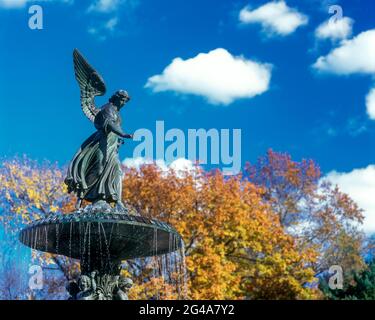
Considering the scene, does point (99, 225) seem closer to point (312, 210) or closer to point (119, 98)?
point (119, 98)

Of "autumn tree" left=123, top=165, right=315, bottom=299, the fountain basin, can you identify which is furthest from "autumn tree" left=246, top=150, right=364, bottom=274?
the fountain basin

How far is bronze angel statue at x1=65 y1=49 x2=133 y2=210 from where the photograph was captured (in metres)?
13.0

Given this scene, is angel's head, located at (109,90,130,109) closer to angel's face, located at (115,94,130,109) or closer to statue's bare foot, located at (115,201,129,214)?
angel's face, located at (115,94,130,109)

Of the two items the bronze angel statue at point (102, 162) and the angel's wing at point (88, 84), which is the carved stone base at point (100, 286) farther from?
the angel's wing at point (88, 84)

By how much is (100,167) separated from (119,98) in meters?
1.64

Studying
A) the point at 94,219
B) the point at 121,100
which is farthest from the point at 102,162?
the point at 94,219

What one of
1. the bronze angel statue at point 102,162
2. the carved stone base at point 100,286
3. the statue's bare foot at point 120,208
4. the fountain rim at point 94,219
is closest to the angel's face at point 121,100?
the bronze angel statue at point 102,162

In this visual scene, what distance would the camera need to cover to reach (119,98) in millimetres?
13531

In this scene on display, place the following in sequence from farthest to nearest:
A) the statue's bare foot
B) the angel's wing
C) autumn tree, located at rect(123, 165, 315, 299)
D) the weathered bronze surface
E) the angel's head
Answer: autumn tree, located at rect(123, 165, 315, 299)
the angel's wing
the angel's head
the statue's bare foot
the weathered bronze surface

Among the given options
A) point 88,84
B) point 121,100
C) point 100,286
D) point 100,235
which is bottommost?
point 100,286

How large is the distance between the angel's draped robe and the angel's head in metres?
0.28

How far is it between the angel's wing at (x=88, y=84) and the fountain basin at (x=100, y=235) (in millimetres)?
3069

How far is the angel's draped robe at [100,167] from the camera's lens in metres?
13.0

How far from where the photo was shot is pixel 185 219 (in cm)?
2689
